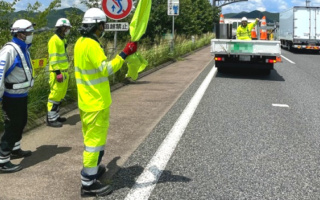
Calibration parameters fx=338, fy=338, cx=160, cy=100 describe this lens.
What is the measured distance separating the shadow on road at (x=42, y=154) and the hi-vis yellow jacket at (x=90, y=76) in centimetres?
140

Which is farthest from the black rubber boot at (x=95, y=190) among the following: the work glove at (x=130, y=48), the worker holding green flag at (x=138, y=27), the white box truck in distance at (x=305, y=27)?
the white box truck in distance at (x=305, y=27)

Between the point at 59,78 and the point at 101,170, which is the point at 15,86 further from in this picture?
the point at 59,78

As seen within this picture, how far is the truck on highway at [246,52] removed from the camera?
11219 mm

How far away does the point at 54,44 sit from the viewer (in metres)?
5.76

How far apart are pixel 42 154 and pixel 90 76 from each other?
1.80 m

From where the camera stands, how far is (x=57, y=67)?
5.82m

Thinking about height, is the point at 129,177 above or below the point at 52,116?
below

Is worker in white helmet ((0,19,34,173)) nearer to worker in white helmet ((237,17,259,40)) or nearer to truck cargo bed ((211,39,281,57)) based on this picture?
truck cargo bed ((211,39,281,57))

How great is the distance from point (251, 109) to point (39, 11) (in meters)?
5.09

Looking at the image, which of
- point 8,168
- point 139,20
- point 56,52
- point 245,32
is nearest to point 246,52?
point 245,32

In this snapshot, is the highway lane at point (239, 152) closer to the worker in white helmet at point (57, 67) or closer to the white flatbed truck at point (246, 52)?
the worker in white helmet at point (57, 67)

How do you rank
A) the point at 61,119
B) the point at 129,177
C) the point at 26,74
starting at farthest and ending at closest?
the point at 61,119 → the point at 26,74 → the point at 129,177

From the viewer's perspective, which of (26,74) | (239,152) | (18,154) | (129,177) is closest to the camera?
(129,177)

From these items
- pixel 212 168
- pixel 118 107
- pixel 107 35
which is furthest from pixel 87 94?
pixel 107 35
